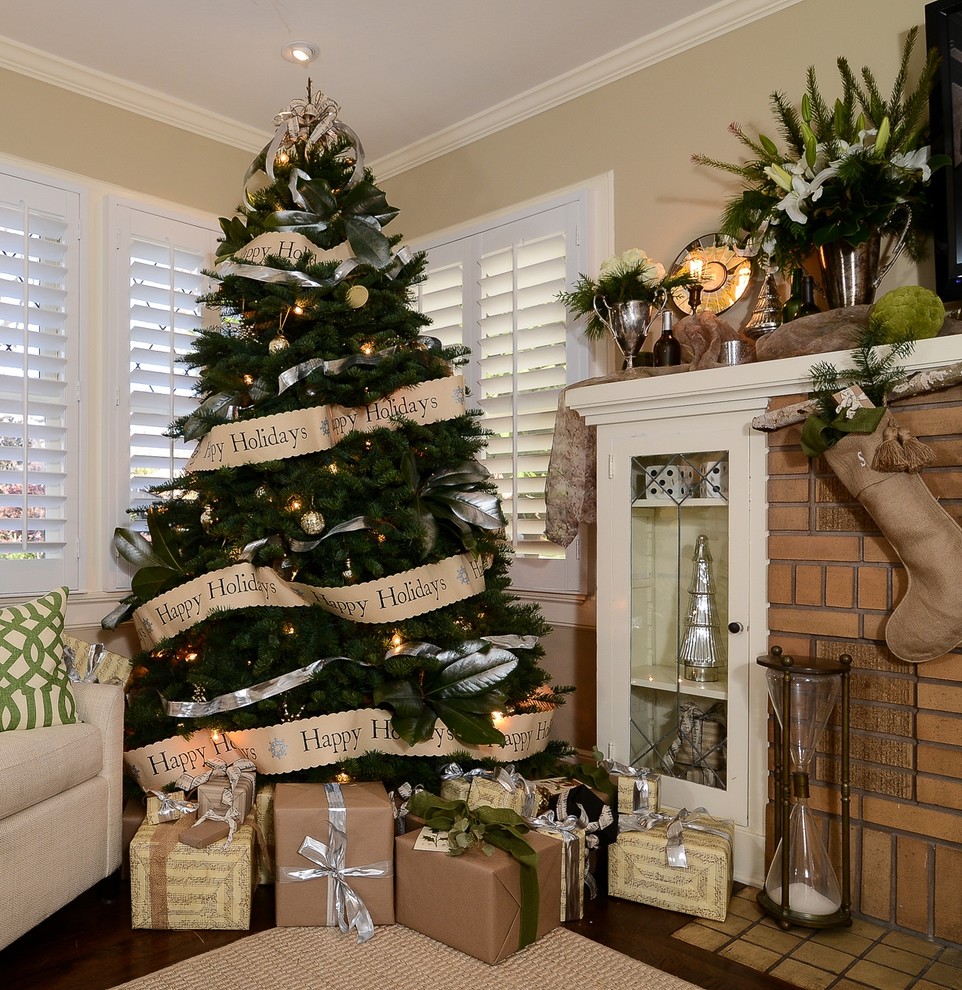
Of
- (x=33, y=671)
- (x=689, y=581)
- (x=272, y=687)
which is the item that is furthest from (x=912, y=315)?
(x=33, y=671)

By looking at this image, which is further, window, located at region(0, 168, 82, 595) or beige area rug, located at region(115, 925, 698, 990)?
window, located at region(0, 168, 82, 595)

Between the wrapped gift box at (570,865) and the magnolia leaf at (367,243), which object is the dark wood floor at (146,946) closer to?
the wrapped gift box at (570,865)

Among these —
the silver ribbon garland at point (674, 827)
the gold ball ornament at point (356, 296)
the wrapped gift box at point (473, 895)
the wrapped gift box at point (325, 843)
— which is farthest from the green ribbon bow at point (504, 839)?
the gold ball ornament at point (356, 296)

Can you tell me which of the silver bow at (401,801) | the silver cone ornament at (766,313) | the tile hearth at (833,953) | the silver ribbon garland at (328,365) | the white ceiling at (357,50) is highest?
the white ceiling at (357,50)

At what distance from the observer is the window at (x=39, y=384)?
2934mm

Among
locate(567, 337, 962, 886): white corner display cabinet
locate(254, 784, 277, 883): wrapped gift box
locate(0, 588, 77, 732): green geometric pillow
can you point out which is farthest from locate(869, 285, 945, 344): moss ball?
locate(0, 588, 77, 732): green geometric pillow

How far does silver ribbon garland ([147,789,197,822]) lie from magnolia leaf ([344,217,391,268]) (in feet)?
5.33

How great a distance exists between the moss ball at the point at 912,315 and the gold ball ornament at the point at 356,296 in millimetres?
1416

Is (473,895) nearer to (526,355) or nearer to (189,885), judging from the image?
(189,885)

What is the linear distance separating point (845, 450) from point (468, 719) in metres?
1.21

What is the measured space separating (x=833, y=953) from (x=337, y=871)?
46.5 inches

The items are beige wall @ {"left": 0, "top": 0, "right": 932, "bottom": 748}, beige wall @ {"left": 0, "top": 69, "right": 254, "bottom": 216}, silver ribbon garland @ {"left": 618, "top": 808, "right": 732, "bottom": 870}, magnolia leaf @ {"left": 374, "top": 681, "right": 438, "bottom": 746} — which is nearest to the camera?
silver ribbon garland @ {"left": 618, "top": 808, "right": 732, "bottom": 870}

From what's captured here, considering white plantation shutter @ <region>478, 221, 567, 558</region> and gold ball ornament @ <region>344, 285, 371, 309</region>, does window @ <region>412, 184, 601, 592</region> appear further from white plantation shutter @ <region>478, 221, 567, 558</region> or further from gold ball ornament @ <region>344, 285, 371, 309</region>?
gold ball ornament @ <region>344, 285, 371, 309</region>

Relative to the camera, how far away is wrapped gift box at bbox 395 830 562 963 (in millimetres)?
1917
